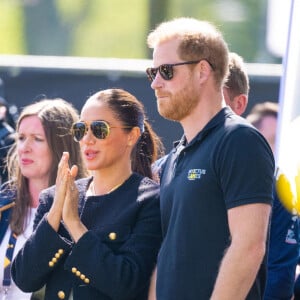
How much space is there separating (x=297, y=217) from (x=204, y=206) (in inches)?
36.1

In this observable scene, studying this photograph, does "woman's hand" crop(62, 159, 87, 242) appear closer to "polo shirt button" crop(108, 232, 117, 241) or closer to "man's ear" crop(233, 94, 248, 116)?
"polo shirt button" crop(108, 232, 117, 241)

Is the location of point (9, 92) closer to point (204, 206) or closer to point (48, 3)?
point (48, 3)

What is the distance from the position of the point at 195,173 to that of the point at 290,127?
41.0 inches

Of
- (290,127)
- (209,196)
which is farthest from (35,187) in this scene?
(209,196)

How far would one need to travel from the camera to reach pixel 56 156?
5027 mm

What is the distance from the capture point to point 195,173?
134 inches

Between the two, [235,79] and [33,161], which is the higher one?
[235,79]

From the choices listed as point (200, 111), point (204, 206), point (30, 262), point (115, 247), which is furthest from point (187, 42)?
point (30, 262)

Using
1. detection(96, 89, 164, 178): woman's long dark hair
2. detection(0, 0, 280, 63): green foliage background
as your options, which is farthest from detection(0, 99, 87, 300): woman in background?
detection(0, 0, 280, 63): green foliage background

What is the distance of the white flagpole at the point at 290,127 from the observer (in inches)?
163

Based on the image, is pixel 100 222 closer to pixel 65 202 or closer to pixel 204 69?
pixel 65 202

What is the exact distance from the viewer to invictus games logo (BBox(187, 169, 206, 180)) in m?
3.40

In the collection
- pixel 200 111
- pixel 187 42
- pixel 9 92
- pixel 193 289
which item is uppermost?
pixel 187 42

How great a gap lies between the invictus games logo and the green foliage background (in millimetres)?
4230
